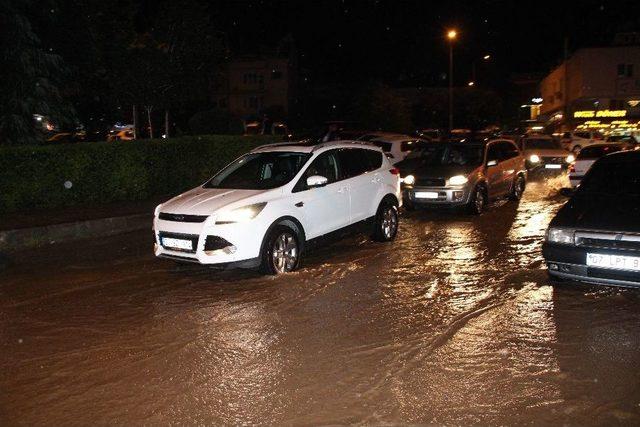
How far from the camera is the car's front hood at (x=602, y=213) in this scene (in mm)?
6820

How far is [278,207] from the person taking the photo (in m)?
8.33

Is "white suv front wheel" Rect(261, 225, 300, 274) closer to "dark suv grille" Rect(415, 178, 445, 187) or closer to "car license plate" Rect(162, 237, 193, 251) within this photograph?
Answer: "car license plate" Rect(162, 237, 193, 251)

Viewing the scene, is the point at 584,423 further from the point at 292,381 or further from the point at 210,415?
the point at 210,415

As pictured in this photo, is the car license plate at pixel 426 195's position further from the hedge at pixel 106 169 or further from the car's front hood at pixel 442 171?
the hedge at pixel 106 169

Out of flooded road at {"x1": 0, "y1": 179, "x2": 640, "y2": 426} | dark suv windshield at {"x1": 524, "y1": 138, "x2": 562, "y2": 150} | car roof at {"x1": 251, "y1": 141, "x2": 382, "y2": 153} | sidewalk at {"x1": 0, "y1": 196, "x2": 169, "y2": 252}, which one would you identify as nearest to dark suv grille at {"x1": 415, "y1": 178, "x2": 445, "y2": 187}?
car roof at {"x1": 251, "y1": 141, "x2": 382, "y2": 153}

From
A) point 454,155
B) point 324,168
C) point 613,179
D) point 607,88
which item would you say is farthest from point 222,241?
point 607,88

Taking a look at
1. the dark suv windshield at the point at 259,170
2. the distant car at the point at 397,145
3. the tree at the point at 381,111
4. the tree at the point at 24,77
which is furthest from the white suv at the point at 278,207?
the tree at the point at 381,111

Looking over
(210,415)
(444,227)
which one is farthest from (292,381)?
(444,227)

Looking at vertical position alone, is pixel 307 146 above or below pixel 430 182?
above

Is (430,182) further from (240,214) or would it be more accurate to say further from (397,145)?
(240,214)

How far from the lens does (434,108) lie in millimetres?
54188

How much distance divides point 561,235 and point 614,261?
2.08 ft

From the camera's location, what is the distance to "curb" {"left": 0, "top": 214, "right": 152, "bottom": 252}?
10.9m

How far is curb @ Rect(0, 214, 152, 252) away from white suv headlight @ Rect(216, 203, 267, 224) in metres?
4.94
